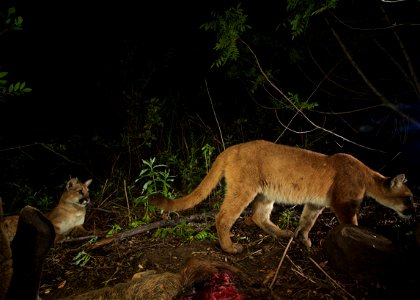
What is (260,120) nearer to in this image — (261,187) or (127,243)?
(261,187)

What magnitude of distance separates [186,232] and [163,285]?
1974 mm

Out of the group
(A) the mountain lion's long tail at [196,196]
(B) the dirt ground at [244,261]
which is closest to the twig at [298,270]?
(B) the dirt ground at [244,261]

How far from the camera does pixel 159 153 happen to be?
7.47 metres

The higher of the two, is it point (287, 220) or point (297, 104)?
point (297, 104)

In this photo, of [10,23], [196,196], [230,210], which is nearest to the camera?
[10,23]

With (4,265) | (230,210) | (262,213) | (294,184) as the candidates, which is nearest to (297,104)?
(294,184)

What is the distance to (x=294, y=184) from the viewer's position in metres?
5.10

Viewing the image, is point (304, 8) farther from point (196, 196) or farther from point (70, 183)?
point (70, 183)

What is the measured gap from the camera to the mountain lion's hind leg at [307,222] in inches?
192

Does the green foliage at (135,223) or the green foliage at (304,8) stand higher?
the green foliage at (304,8)

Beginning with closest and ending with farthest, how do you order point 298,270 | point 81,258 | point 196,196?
point 298,270 < point 81,258 < point 196,196

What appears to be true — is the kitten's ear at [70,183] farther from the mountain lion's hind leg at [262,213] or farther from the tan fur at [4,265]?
the tan fur at [4,265]

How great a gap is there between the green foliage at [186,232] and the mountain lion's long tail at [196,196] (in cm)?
41

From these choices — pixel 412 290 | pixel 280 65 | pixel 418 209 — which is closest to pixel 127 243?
pixel 412 290
